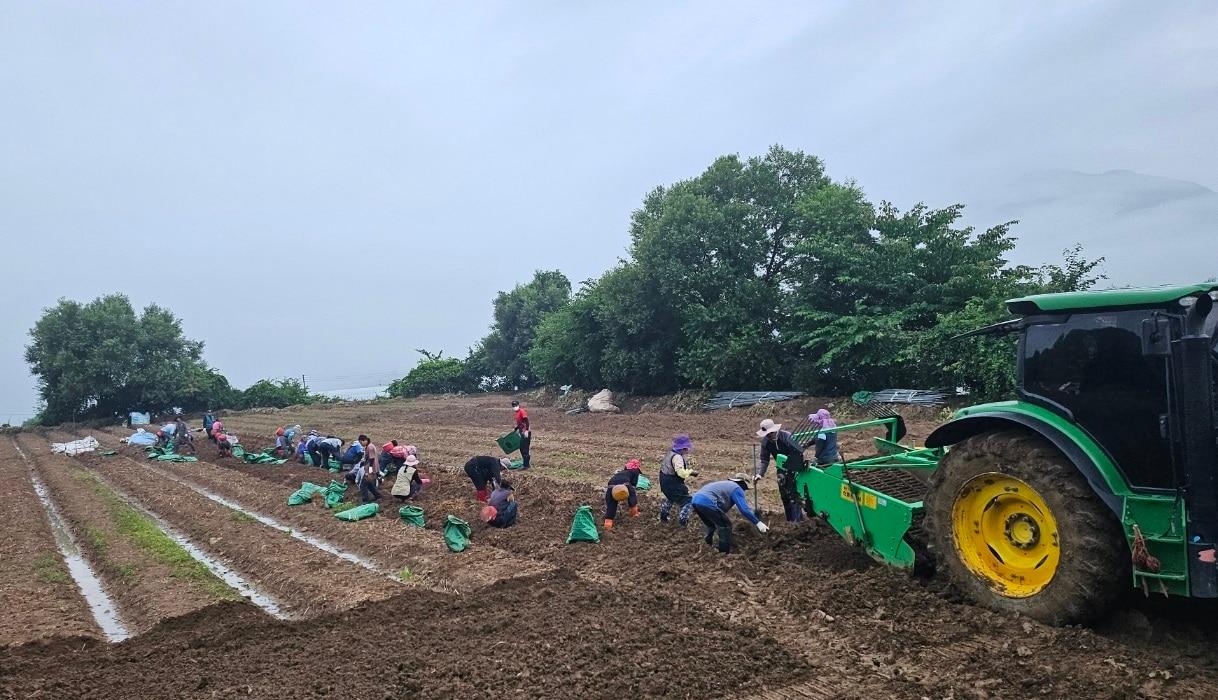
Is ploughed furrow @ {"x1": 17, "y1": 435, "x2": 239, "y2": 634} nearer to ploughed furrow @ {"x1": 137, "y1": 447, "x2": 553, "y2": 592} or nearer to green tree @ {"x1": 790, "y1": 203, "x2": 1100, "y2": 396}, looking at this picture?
ploughed furrow @ {"x1": 137, "y1": 447, "x2": 553, "y2": 592}

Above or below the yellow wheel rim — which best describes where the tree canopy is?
above

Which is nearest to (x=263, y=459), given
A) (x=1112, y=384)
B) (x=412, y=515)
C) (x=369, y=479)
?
(x=369, y=479)

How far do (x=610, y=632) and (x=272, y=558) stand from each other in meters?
5.67

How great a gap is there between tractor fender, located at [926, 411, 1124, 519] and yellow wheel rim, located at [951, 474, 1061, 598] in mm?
358

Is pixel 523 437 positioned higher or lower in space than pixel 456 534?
higher

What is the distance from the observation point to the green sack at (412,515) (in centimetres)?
1078

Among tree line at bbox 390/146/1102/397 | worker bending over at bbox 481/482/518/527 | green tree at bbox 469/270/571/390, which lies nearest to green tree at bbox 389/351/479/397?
green tree at bbox 469/270/571/390

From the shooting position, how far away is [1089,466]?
4.61m

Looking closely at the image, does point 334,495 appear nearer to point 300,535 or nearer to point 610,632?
point 300,535

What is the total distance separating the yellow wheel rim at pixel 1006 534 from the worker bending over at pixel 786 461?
2.07 meters

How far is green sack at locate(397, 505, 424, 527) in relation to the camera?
1078cm

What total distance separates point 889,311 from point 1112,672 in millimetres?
Result: 18044

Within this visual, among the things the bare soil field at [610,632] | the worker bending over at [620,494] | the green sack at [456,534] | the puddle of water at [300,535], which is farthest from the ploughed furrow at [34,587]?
the worker bending over at [620,494]

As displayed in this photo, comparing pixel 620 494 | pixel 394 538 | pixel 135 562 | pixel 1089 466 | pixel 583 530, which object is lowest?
pixel 135 562
